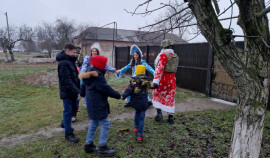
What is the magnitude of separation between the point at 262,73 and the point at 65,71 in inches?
122

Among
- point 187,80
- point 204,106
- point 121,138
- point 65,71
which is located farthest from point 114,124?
point 187,80

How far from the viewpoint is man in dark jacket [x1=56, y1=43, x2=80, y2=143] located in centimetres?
349

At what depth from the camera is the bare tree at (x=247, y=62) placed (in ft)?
6.53

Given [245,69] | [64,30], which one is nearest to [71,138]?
[245,69]

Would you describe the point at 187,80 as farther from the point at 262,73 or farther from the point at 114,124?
the point at 262,73

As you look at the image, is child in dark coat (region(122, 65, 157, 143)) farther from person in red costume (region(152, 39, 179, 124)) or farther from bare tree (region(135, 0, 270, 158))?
bare tree (region(135, 0, 270, 158))

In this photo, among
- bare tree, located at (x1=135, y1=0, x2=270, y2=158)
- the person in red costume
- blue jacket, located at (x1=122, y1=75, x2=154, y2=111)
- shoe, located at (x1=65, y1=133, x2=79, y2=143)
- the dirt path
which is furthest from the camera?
the person in red costume

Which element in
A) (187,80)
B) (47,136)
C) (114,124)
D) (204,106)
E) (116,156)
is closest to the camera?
(116,156)

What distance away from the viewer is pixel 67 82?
3.49m

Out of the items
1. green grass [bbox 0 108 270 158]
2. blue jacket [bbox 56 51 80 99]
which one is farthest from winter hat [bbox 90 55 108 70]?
green grass [bbox 0 108 270 158]

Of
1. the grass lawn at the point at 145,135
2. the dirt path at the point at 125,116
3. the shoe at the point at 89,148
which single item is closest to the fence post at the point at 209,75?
the dirt path at the point at 125,116

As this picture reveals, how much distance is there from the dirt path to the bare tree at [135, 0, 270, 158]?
9.79 feet

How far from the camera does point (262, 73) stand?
217cm

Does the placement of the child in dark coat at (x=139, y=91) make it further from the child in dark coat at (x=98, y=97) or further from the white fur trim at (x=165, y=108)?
the white fur trim at (x=165, y=108)
